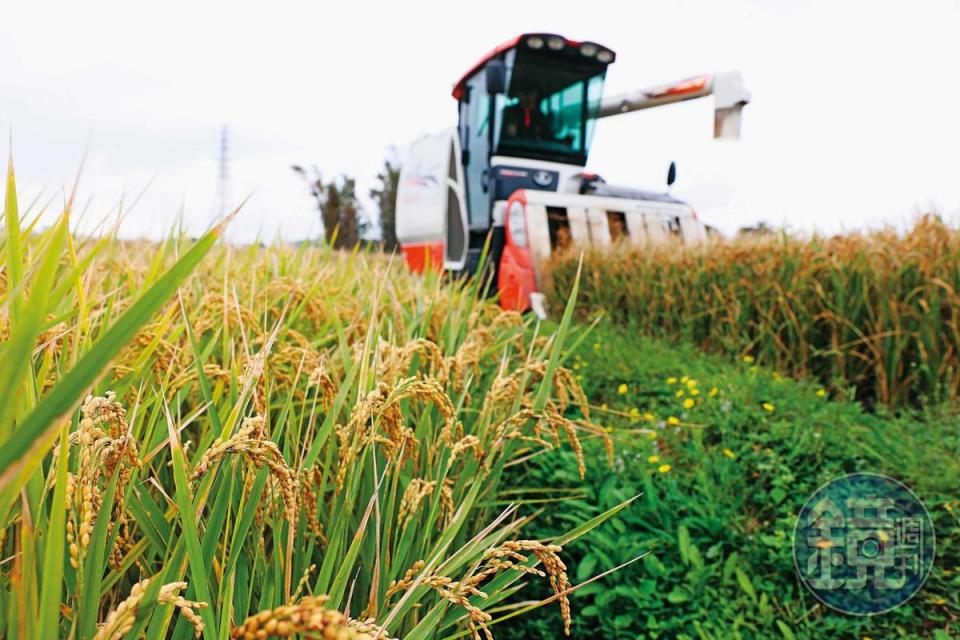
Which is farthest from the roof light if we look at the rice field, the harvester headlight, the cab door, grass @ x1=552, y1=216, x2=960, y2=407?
the rice field

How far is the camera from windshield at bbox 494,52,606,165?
24.3 ft

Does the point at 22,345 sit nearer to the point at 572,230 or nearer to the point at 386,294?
the point at 386,294

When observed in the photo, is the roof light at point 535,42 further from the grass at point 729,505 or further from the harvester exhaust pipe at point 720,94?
the grass at point 729,505

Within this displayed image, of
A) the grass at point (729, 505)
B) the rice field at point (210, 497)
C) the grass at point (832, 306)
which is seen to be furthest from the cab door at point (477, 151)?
the rice field at point (210, 497)

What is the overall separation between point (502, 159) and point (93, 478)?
717 cm

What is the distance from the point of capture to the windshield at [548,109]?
7418 millimetres

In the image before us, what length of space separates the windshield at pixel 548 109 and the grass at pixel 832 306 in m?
2.91

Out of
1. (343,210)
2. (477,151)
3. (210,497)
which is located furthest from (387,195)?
(210,497)

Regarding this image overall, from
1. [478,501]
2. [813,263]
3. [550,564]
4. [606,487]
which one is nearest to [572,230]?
[813,263]

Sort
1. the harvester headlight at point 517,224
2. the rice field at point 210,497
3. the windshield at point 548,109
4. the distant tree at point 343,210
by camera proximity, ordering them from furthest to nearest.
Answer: the distant tree at point 343,210 < the windshield at point 548,109 < the harvester headlight at point 517,224 < the rice field at point 210,497

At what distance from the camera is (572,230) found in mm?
6652

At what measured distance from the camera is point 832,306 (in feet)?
13.4

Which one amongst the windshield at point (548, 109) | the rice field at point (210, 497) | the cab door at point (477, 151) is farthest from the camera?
the cab door at point (477, 151)

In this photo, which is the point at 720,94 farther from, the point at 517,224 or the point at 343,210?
the point at 343,210
